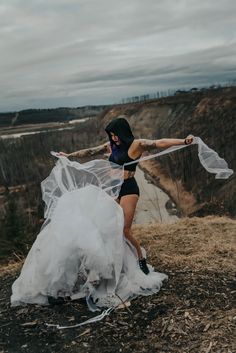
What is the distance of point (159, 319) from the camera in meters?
4.87

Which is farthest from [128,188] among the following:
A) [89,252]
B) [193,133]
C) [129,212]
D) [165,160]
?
[193,133]

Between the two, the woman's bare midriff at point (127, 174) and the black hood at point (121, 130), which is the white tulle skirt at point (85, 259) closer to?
the woman's bare midriff at point (127, 174)

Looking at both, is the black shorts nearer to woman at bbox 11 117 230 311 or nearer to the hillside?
woman at bbox 11 117 230 311

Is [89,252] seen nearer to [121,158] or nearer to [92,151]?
[121,158]

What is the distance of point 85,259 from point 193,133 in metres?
53.5

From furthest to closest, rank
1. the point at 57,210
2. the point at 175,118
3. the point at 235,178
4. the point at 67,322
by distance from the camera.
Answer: the point at 175,118
the point at 235,178
the point at 57,210
the point at 67,322

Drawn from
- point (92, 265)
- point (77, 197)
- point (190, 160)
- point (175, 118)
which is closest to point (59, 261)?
point (92, 265)

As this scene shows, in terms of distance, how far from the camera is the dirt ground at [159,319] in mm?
4477

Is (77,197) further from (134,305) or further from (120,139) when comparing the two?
(134,305)

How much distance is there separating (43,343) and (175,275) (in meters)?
1.92

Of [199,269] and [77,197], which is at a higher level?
[77,197]

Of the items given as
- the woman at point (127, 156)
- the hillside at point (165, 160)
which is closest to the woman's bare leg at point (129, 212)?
the woman at point (127, 156)

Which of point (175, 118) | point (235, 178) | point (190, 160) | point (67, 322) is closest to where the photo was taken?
point (67, 322)

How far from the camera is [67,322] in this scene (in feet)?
16.3
